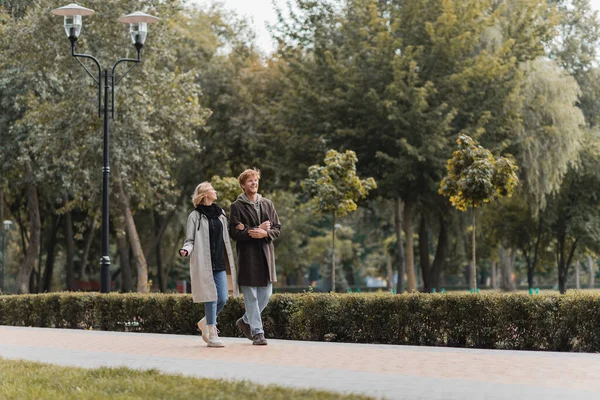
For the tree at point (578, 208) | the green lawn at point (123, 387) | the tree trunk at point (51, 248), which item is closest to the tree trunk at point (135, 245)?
the tree trunk at point (51, 248)

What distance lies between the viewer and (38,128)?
27.9 meters

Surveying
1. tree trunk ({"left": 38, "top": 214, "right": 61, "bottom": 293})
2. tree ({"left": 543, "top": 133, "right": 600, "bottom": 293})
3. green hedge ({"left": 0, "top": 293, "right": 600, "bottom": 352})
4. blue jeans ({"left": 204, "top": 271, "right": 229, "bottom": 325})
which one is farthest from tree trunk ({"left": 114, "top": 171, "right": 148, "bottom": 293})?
blue jeans ({"left": 204, "top": 271, "right": 229, "bottom": 325})

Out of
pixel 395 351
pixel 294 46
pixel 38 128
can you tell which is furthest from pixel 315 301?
pixel 294 46

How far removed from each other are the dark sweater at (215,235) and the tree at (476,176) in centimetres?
962

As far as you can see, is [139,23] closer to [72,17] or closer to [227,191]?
[72,17]

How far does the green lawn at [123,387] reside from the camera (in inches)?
287

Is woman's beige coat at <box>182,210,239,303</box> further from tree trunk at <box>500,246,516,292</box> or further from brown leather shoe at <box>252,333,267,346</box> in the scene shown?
tree trunk at <box>500,246,516,292</box>

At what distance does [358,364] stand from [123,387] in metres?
2.78

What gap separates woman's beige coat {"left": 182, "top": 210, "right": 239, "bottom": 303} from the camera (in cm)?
1138

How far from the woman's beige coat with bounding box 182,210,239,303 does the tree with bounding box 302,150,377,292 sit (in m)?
13.2

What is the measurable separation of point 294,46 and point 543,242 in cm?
1734

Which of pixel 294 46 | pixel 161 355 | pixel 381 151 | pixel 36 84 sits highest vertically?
pixel 294 46

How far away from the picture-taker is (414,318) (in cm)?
1262

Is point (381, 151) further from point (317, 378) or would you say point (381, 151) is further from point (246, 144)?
point (317, 378)
